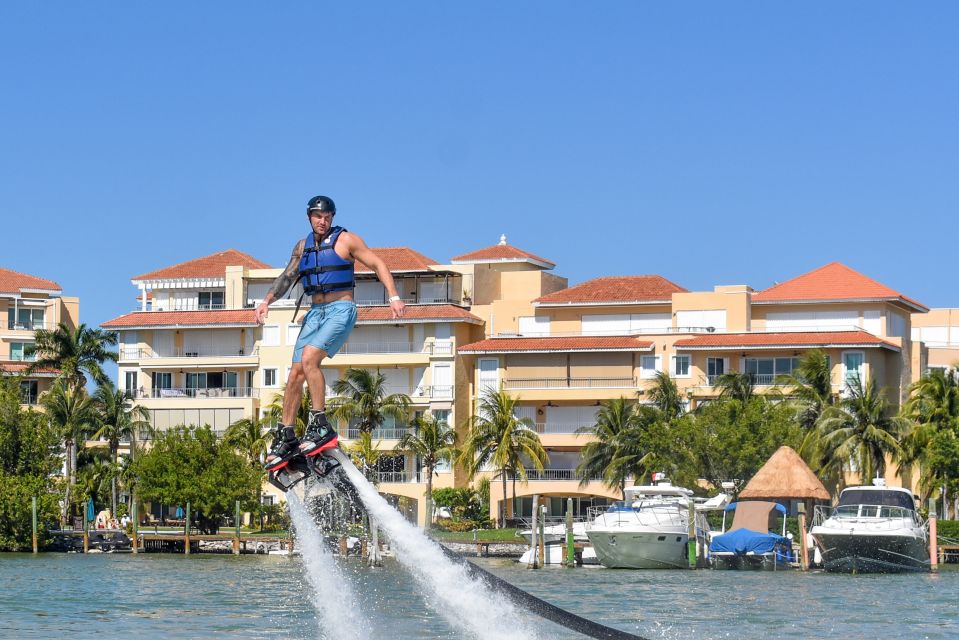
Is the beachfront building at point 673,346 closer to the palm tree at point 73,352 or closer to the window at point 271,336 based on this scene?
the window at point 271,336

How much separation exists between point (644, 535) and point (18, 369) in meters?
63.0

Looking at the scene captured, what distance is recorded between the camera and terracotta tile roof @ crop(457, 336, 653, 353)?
327ft

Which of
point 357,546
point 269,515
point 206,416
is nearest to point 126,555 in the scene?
point 269,515

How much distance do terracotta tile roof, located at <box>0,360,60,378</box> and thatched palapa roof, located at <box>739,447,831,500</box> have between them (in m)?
55.5

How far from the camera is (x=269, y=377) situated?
107875mm

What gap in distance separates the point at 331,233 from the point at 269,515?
271 ft

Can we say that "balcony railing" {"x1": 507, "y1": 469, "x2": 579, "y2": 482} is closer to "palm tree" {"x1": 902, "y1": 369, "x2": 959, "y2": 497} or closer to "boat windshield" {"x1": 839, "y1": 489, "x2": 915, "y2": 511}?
"palm tree" {"x1": 902, "y1": 369, "x2": 959, "y2": 497}

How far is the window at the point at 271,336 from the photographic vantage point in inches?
4259

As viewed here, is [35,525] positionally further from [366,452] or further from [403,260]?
[403,260]

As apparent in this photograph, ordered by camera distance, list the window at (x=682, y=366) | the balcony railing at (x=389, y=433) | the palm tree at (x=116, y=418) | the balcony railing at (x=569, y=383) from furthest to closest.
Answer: the palm tree at (x=116, y=418) → the balcony railing at (x=389, y=433) → the balcony railing at (x=569, y=383) → the window at (x=682, y=366)

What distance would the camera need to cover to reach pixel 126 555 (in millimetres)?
84500

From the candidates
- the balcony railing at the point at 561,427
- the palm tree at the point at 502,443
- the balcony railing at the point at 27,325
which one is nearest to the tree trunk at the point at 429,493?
the palm tree at the point at 502,443

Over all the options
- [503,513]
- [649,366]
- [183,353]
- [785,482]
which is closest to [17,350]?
[183,353]

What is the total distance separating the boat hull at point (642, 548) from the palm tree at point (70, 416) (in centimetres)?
4433
